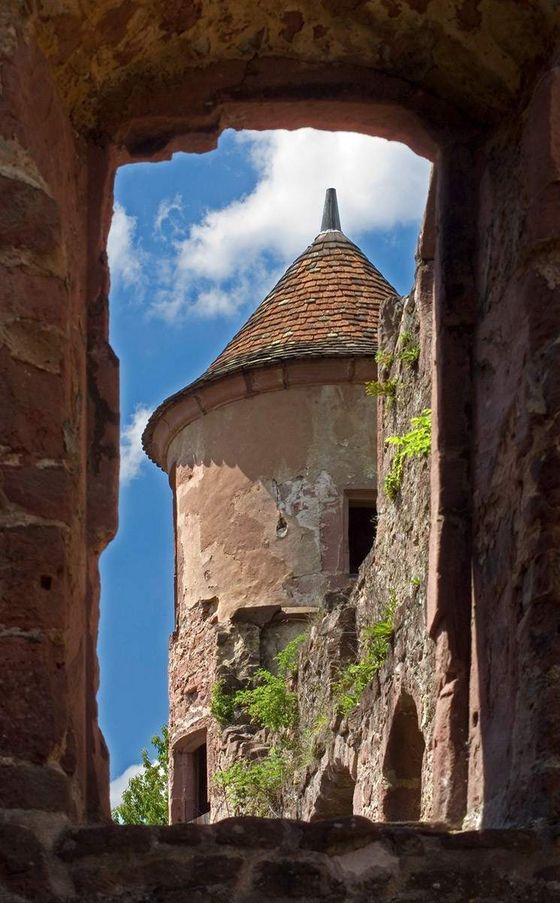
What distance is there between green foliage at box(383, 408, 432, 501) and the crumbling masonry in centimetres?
321

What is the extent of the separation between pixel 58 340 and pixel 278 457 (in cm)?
1313

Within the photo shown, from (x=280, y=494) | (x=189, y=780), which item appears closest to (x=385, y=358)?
(x=280, y=494)

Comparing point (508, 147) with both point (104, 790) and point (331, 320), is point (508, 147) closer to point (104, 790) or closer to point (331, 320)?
point (104, 790)

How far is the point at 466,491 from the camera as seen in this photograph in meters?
6.08

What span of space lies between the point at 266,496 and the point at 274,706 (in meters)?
3.81

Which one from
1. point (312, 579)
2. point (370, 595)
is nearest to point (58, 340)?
point (370, 595)

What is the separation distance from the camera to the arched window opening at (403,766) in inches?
390

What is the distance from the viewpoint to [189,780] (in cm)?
1812

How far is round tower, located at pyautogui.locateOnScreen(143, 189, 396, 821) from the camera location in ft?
58.8

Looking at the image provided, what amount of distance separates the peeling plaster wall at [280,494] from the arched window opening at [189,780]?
1.28 meters

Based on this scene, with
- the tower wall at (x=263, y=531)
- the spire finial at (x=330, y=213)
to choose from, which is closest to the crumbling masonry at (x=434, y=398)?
the tower wall at (x=263, y=531)

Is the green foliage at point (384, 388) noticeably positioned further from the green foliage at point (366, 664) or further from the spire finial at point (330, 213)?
the spire finial at point (330, 213)

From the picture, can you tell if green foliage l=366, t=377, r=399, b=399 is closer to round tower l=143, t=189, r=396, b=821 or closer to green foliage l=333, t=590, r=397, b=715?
green foliage l=333, t=590, r=397, b=715

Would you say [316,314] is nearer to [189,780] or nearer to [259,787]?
[189,780]
